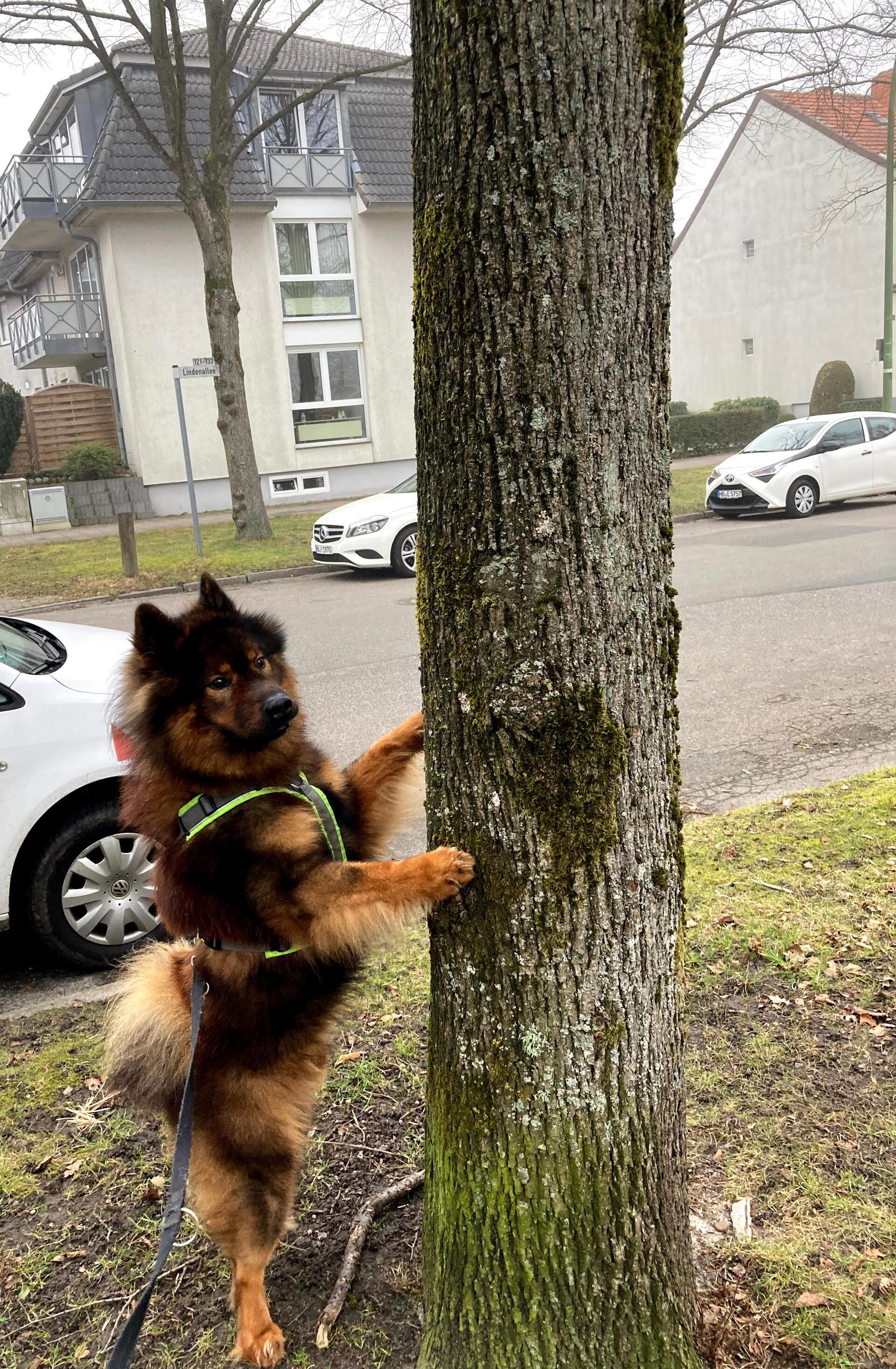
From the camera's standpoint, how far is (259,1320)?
2.39m

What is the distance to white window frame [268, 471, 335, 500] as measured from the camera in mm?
28234

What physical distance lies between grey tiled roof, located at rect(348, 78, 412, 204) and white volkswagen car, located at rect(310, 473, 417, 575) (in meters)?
16.1

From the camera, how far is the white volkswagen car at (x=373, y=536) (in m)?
14.3

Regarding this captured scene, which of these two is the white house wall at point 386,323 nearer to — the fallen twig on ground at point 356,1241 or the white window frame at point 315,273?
the white window frame at point 315,273

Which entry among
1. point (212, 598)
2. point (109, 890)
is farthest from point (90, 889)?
point (212, 598)

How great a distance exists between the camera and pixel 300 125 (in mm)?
Answer: 28016

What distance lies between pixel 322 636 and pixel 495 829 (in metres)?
9.08

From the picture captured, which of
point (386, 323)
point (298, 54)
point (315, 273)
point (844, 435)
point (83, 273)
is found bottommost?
point (844, 435)

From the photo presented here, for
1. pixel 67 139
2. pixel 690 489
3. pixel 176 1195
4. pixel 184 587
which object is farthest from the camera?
pixel 67 139

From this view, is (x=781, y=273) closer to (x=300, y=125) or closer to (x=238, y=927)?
(x=300, y=125)

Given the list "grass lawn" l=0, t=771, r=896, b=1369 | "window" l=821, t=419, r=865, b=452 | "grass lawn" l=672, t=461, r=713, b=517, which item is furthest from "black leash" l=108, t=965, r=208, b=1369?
"window" l=821, t=419, r=865, b=452

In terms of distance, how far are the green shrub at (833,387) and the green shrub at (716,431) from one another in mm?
4459

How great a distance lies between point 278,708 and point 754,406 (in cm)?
3448

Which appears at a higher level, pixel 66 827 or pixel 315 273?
pixel 315 273
